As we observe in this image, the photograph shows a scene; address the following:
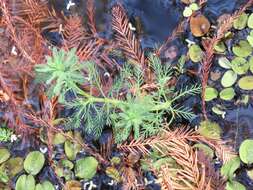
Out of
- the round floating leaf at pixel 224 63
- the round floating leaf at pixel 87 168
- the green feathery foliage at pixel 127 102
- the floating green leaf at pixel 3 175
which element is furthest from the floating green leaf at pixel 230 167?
the floating green leaf at pixel 3 175

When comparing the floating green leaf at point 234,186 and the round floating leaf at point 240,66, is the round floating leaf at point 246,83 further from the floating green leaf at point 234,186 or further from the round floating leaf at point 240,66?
the floating green leaf at point 234,186

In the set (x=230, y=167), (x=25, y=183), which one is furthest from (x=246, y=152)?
(x=25, y=183)

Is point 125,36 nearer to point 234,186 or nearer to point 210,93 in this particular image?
point 210,93

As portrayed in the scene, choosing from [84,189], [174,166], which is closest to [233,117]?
[174,166]

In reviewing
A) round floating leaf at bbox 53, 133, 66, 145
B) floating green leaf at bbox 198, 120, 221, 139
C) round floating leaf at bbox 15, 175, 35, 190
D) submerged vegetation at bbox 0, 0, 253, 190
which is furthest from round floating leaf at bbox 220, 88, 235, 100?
round floating leaf at bbox 15, 175, 35, 190

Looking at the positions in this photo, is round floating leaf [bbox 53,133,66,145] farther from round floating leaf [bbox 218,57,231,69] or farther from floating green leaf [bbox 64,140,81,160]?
round floating leaf [bbox 218,57,231,69]

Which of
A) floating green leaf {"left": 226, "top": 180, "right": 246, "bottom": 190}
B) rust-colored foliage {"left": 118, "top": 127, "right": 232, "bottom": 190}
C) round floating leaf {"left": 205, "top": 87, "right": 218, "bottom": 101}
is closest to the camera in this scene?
rust-colored foliage {"left": 118, "top": 127, "right": 232, "bottom": 190}

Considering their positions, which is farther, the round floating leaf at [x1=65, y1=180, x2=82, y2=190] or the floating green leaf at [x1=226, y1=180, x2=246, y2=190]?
the round floating leaf at [x1=65, y1=180, x2=82, y2=190]
